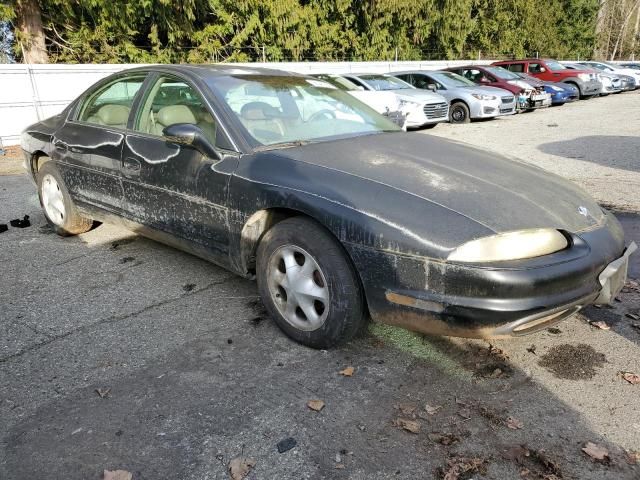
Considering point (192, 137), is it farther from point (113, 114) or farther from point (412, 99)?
point (412, 99)

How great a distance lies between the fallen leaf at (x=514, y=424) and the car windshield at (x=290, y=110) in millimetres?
2041

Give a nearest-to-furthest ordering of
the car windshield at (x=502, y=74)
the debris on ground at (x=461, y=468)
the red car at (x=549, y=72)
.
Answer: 1. the debris on ground at (x=461, y=468)
2. the car windshield at (x=502, y=74)
3. the red car at (x=549, y=72)

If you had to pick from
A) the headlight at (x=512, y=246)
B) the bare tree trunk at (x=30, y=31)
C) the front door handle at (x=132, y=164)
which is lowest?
the headlight at (x=512, y=246)

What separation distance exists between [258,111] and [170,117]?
677mm

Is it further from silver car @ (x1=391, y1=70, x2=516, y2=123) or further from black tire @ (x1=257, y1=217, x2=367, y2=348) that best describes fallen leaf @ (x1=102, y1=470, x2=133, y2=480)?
silver car @ (x1=391, y1=70, x2=516, y2=123)

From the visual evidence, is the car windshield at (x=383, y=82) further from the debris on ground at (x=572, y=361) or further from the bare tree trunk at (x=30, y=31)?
the debris on ground at (x=572, y=361)

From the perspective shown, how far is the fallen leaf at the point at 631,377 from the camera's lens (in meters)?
2.78

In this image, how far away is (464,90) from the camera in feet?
48.5

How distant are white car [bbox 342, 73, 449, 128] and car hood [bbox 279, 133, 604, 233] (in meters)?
9.16

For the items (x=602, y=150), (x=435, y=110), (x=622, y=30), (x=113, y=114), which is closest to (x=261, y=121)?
(x=113, y=114)

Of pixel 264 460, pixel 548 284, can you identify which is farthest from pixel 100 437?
pixel 548 284

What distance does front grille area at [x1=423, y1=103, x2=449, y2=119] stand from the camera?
42.4 ft

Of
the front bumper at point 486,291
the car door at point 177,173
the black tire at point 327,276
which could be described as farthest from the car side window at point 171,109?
the front bumper at point 486,291

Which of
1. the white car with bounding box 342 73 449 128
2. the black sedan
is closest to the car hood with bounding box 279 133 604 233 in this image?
the black sedan
